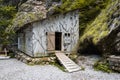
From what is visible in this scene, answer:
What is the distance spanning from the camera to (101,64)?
43.6ft

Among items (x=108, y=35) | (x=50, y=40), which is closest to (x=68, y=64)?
(x=50, y=40)

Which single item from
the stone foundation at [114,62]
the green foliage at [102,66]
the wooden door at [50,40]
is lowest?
the green foliage at [102,66]

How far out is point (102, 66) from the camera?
42.6ft

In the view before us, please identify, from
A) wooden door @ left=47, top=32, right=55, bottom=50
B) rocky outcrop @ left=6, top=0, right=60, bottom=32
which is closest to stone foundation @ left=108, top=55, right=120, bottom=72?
wooden door @ left=47, top=32, right=55, bottom=50

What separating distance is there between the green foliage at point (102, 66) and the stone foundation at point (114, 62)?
332mm

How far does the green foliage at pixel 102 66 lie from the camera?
1252 cm

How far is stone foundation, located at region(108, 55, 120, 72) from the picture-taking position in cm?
1193

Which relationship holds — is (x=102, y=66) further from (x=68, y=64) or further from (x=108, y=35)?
(x=68, y=64)

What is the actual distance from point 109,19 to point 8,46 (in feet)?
50.2

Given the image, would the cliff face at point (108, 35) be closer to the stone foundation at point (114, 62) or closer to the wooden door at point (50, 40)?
the stone foundation at point (114, 62)

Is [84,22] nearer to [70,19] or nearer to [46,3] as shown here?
[70,19]

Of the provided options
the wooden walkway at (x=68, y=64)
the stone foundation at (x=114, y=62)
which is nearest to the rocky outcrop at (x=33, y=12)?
the wooden walkway at (x=68, y=64)

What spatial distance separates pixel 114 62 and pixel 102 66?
107 cm

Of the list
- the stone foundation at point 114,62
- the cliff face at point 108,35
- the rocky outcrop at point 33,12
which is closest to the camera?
the stone foundation at point 114,62
